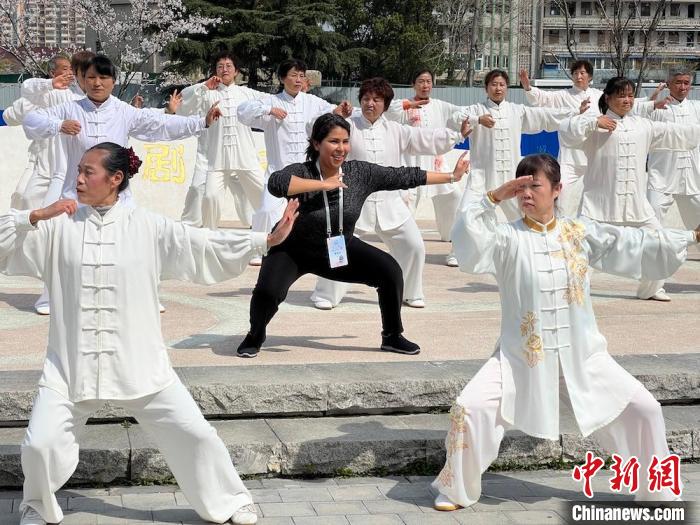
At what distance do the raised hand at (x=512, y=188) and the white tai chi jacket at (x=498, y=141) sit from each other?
259 inches

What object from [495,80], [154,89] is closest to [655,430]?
[495,80]

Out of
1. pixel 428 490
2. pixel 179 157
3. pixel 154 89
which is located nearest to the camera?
pixel 428 490

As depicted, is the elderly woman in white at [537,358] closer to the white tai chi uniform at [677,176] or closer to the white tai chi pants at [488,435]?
the white tai chi pants at [488,435]

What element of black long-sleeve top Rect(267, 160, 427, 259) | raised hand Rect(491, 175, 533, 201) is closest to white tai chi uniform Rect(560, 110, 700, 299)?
black long-sleeve top Rect(267, 160, 427, 259)

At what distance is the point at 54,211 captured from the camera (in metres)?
4.73

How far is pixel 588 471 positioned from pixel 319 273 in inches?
94.0

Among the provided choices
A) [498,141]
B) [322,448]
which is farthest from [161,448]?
[498,141]

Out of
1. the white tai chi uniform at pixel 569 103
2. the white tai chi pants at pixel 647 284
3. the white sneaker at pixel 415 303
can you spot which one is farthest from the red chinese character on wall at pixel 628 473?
the white tai chi uniform at pixel 569 103

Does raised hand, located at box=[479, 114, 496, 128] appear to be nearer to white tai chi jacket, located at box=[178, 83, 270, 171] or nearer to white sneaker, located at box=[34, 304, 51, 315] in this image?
white tai chi jacket, located at box=[178, 83, 270, 171]

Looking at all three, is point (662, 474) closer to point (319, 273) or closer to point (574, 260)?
point (574, 260)

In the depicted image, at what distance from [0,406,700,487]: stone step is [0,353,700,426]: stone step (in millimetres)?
69

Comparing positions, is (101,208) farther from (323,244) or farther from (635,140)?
(635,140)

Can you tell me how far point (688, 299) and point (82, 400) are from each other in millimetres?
6358

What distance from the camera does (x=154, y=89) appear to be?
4166 cm
